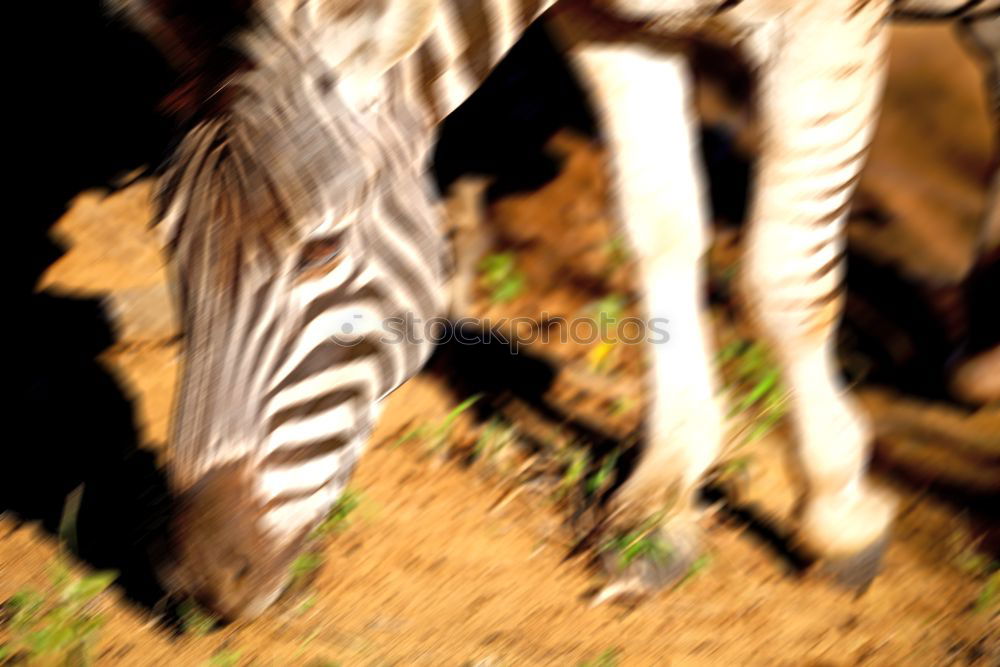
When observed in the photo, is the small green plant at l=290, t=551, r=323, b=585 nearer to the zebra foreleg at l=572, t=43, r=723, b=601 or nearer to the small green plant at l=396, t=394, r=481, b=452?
the small green plant at l=396, t=394, r=481, b=452

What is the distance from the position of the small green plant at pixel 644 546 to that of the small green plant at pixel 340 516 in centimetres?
86

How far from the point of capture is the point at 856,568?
2.56 metres

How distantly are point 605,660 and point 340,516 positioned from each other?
0.95 metres

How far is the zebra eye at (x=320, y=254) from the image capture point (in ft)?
6.22

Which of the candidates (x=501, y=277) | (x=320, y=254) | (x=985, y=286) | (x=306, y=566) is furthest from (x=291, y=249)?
(x=985, y=286)

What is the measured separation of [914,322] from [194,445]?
2728mm

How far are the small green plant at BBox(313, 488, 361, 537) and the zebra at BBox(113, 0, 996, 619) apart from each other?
2.44 ft

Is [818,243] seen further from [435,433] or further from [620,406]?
[435,433]

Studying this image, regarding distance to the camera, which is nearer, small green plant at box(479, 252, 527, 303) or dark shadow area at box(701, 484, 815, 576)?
dark shadow area at box(701, 484, 815, 576)

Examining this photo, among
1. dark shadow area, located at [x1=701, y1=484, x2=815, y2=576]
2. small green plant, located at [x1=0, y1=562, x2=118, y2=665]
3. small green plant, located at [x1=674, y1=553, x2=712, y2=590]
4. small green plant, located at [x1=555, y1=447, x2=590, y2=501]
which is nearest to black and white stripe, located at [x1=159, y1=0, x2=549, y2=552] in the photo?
small green plant, located at [x1=0, y1=562, x2=118, y2=665]

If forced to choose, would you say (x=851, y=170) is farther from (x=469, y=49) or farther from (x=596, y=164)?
(x=596, y=164)

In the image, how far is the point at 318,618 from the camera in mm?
2602

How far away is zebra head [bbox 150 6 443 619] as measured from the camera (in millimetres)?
1856

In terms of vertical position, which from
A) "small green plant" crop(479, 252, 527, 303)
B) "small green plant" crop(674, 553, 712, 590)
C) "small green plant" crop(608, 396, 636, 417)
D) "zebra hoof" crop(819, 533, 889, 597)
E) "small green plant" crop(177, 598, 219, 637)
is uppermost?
"small green plant" crop(177, 598, 219, 637)
